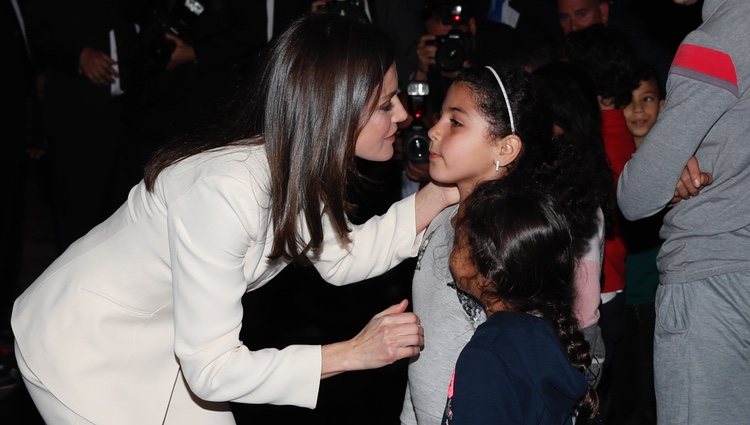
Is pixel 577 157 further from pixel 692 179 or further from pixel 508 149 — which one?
pixel 692 179

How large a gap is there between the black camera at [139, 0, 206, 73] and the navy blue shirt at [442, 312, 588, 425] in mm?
2495

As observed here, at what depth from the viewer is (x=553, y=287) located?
6.26 feet

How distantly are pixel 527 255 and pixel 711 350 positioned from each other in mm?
540

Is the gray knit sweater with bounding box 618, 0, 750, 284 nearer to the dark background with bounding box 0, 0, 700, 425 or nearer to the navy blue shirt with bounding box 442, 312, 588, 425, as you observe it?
the navy blue shirt with bounding box 442, 312, 588, 425

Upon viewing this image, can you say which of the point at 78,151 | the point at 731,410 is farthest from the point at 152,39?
the point at 731,410

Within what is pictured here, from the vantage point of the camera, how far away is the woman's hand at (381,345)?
1795 mm

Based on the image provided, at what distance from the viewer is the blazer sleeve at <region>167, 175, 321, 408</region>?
1.79 metres

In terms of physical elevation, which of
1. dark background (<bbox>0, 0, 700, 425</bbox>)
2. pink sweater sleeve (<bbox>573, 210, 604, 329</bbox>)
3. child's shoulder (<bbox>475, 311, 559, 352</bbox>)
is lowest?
dark background (<bbox>0, 0, 700, 425</bbox>)

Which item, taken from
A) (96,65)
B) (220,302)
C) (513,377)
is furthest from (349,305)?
(513,377)

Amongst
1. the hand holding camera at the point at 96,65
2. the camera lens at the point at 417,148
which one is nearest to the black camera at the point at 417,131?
the camera lens at the point at 417,148

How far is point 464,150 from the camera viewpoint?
2.14 metres

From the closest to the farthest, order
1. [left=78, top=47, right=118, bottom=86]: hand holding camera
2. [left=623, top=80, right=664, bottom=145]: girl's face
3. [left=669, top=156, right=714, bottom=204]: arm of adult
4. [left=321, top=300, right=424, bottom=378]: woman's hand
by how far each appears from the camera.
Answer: [left=321, top=300, right=424, bottom=378]: woman's hand
[left=669, top=156, right=714, bottom=204]: arm of adult
[left=623, top=80, right=664, bottom=145]: girl's face
[left=78, top=47, right=118, bottom=86]: hand holding camera

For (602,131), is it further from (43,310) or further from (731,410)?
(43,310)

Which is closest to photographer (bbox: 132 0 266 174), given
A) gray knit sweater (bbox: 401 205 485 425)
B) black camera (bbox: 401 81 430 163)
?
black camera (bbox: 401 81 430 163)
